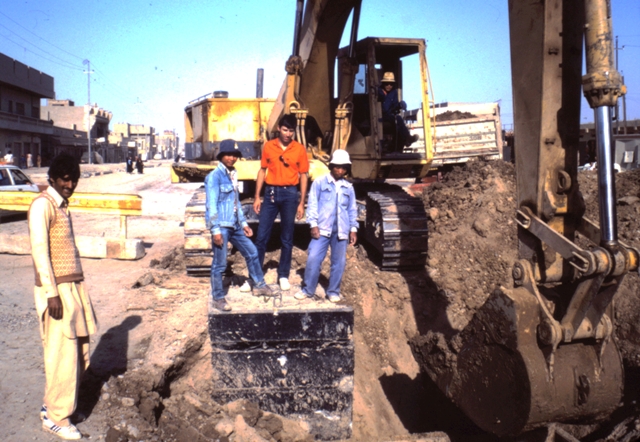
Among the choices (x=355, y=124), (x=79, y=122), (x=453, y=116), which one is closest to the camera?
(x=355, y=124)

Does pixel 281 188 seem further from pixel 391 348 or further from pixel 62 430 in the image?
pixel 62 430

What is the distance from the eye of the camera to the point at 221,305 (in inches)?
189

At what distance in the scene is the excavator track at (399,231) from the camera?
7113 millimetres

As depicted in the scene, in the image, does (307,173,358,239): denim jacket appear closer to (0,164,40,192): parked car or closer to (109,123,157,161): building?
(0,164,40,192): parked car

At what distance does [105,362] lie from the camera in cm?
507

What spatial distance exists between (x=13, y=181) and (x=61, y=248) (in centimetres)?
1220

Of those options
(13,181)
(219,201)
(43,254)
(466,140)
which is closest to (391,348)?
(219,201)

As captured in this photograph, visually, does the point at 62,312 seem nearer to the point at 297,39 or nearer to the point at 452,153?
the point at 297,39

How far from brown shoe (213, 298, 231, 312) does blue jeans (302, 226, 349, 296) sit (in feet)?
2.57

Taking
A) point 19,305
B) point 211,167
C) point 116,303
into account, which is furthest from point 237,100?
point 19,305

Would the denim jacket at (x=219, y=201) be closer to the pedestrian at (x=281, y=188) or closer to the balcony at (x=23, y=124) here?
the pedestrian at (x=281, y=188)

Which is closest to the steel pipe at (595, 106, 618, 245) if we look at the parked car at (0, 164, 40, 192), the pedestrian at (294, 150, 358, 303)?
the pedestrian at (294, 150, 358, 303)

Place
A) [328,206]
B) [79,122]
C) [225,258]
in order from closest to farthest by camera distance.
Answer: [225,258] < [328,206] < [79,122]

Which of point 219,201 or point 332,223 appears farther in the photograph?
point 332,223
